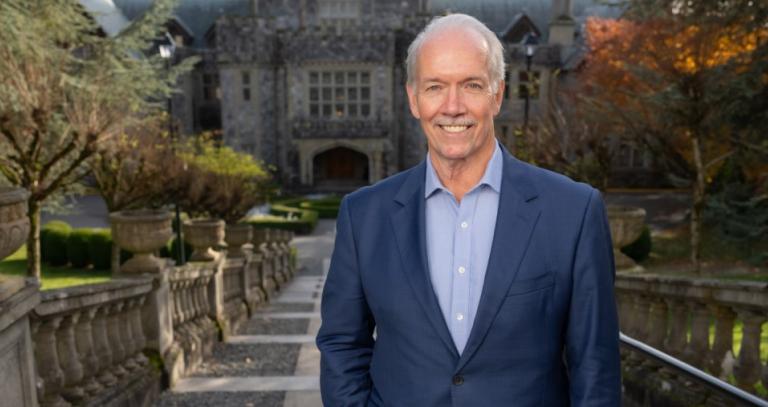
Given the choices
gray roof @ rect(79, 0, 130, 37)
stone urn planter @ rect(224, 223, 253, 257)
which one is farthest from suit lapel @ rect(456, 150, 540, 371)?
gray roof @ rect(79, 0, 130, 37)

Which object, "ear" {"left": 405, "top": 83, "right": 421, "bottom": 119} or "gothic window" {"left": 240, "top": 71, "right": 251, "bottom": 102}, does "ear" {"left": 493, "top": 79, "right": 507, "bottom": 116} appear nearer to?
"ear" {"left": 405, "top": 83, "right": 421, "bottom": 119}

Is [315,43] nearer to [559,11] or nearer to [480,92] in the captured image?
[559,11]

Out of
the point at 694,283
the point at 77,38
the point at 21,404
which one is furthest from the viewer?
the point at 77,38

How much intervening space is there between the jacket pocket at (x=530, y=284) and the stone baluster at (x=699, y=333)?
281cm

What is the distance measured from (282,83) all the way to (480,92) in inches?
1079

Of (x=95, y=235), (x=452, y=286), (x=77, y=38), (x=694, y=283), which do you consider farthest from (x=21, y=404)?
(x=95, y=235)

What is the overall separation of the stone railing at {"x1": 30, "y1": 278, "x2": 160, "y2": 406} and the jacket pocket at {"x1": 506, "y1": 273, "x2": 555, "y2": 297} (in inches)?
115

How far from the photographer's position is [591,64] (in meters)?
24.2

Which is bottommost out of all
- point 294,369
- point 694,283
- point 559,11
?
point 294,369

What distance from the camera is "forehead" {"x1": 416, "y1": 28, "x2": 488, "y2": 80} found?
1785 mm

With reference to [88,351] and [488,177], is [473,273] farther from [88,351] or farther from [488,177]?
[88,351]

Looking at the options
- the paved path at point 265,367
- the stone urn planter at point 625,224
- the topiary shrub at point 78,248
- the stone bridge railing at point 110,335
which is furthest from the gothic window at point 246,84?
the stone urn planter at point 625,224

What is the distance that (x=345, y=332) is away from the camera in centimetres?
203

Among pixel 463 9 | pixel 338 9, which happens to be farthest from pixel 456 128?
pixel 463 9
